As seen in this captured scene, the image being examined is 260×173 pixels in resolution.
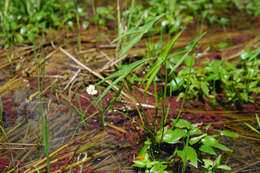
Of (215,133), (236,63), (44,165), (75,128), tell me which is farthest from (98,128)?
(236,63)

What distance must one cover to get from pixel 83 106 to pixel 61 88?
1.09 ft

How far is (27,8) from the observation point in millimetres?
3107

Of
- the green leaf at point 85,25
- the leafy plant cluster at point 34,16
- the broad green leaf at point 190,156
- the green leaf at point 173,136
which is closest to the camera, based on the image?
the broad green leaf at point 190,156

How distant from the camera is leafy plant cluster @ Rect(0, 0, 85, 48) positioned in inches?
114

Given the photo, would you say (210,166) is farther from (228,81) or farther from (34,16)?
(34,16)

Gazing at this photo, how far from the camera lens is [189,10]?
3.70 meters

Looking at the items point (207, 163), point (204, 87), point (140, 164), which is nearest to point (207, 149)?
point (207, 163)

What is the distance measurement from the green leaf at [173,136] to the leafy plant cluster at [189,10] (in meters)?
1.73

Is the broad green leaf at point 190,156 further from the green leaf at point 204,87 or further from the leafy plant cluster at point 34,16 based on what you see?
the leafy plant cluster at point 34,16

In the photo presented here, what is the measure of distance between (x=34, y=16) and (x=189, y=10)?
2165 mm

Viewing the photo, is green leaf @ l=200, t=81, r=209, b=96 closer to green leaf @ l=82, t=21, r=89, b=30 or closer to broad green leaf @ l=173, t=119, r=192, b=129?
broad green leaf @ l=173, t=119, r=192, b=129

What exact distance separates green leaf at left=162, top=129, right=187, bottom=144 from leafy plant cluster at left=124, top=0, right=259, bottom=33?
173 centimetres

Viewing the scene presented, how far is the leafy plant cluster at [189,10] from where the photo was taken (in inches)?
125

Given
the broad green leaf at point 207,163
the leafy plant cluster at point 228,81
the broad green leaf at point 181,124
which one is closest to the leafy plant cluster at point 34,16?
the leafy plant cluster at point 228,81
